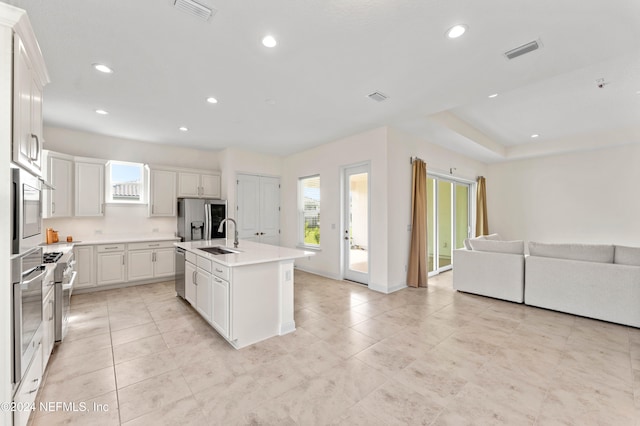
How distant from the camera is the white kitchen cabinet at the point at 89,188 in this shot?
4539 millimetres

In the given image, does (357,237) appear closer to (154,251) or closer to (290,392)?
(290,392)

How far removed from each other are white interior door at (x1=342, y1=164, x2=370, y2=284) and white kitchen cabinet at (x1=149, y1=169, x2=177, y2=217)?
11.8 feet

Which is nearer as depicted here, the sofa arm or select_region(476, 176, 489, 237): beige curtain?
the sofa arm

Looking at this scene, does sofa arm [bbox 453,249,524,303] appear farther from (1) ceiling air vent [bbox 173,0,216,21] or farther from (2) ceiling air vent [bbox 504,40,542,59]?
(1) ceiling air vent [bbox 173,0,216,21]

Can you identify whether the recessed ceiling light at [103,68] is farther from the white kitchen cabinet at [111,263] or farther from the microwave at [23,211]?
the white kitchen cabinet at [111,263]

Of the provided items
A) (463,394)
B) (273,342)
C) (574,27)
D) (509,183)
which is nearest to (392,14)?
(574,27)

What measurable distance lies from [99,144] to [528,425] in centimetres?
694

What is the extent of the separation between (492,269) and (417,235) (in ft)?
4.09

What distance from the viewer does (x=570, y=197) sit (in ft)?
20.3

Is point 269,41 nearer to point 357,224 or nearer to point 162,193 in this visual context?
point 357,224

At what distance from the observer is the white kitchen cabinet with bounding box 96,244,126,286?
449 cm

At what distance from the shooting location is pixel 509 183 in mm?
7164

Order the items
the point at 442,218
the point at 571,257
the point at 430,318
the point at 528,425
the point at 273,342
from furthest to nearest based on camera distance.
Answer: the point at 442,218
the point at 571,257
the point at 430,318
the point at 273,342
the point at 528,425

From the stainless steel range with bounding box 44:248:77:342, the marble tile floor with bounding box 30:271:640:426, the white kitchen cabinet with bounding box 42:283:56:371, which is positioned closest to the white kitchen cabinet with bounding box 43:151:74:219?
the marble tile floor with bounding box 30:271:640:426
